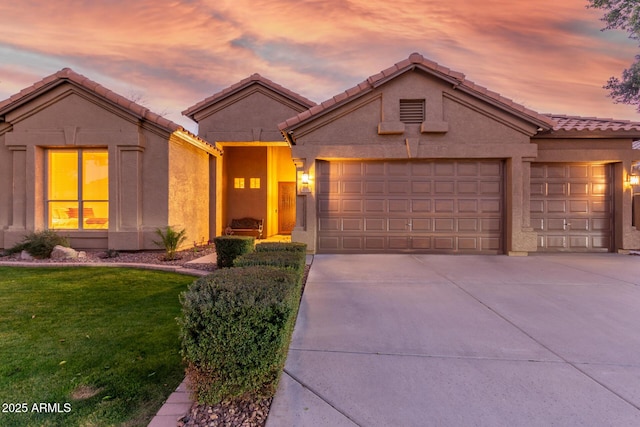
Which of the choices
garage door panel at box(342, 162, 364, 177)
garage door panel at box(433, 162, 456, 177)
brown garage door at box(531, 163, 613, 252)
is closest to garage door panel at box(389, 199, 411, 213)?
garage door panel at box(433, 162, 456, 177)

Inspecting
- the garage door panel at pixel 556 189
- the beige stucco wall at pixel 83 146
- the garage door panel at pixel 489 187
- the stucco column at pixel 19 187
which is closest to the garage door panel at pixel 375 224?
the garage door panel at pixel 489 187

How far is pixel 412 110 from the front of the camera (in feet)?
29.7

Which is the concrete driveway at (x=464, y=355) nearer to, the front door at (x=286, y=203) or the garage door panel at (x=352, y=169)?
the garage door panel at (x=352, y=169)

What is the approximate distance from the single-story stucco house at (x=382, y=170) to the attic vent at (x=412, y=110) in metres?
0.04

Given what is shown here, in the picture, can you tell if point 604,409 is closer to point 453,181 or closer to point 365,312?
point 365,312

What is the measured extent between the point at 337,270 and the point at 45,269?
7.04 meters

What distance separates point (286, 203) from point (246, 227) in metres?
2.97

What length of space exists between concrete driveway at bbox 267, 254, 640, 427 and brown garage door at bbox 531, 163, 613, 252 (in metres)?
3.91

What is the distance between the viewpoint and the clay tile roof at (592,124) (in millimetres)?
8812

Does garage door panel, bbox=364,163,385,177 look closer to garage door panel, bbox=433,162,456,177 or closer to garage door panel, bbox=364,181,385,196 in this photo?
garage door panel, bbox=364,181,385,196

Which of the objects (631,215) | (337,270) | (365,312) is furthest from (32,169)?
(631,215)

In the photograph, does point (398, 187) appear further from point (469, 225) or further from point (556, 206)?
point (556, 206)

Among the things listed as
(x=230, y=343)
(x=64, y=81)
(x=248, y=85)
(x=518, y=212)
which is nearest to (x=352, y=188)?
(x=518, y=212)

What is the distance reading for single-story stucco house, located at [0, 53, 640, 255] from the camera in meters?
8.91
